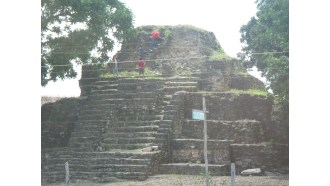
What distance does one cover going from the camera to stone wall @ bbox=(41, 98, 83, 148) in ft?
43.5

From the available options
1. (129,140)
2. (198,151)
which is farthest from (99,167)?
(198,151)

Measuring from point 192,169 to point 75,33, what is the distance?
4078mm

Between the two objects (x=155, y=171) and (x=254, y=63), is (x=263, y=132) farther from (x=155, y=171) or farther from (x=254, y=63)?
(x=155, y=171)

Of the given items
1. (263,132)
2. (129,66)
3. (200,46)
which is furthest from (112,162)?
(200,46)

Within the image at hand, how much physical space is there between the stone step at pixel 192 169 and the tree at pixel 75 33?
3243mm

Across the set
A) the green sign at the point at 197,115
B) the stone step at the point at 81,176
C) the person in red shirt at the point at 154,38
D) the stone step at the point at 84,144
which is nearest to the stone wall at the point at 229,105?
the stone step at the point at 84,144

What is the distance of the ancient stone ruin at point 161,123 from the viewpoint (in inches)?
446

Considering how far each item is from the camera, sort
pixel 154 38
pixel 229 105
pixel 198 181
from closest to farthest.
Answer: pixel 198 181, pixel 229 105, pixel 154 38

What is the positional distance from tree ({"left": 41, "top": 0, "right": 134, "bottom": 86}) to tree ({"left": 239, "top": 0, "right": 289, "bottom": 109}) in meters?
3.57

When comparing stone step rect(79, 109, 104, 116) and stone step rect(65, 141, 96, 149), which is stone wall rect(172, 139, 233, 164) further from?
stone step rect(79, 109, 104, 116)

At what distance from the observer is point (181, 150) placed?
1212 centimetres

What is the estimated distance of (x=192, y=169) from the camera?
36.8 ft

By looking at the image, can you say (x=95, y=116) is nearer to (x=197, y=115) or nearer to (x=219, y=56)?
A: (x=219, y=56)

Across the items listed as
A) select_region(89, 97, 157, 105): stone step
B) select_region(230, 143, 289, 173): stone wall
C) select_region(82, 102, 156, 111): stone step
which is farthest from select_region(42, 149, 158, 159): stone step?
select_region(230, 143, 289, 173): stone wall
